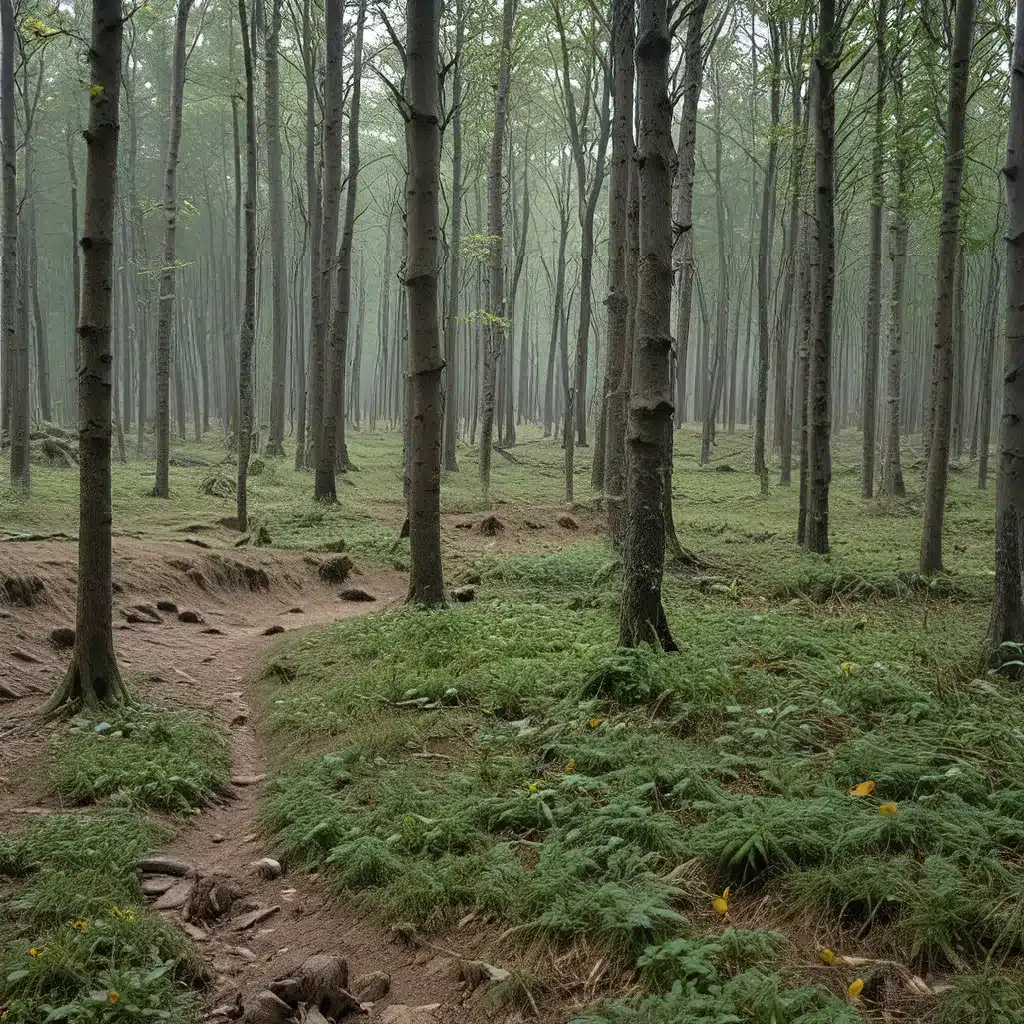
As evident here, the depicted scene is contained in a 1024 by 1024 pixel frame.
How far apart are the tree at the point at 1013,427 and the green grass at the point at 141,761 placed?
15.8 ft

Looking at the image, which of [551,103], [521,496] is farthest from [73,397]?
[521,496]

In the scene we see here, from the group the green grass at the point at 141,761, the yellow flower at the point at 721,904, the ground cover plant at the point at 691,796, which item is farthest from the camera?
the green grass at the point at 141,761

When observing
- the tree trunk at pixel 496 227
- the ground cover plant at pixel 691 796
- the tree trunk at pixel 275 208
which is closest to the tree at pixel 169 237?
the tree trunk at pixel 275 208

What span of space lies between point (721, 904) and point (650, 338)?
3708 millimetres

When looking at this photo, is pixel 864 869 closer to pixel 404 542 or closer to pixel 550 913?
pixel 550 913

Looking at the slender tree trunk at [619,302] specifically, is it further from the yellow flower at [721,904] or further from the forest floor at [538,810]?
the yellow flower at [721,904]

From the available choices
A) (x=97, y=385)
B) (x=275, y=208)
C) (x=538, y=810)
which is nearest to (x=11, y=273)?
(x=275, y=208)

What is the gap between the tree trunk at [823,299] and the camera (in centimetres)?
960

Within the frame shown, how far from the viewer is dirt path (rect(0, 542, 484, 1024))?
11.1 feet

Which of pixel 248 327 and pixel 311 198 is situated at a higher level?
pixel 311 198

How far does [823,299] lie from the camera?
1012 cm

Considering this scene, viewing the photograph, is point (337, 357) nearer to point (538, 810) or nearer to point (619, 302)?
point (619, 302)

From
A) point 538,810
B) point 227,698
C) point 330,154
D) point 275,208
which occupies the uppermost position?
point 275,208

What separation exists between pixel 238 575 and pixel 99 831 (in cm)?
616
